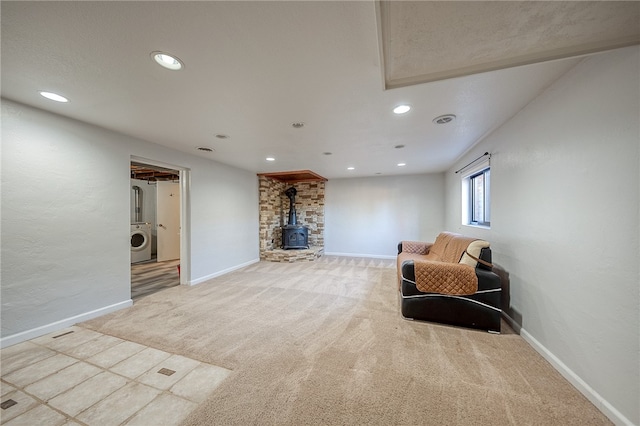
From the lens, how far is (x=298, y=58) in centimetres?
133

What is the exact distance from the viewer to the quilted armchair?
2.10 meters

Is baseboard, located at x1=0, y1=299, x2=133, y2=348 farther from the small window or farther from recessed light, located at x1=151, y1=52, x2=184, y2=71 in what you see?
the small window

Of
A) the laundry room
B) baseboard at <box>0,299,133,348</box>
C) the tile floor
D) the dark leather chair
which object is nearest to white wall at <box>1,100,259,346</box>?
baseboard at <box>0,299,133,348</box>

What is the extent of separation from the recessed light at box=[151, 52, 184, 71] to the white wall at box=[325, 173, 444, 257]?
4893 millimetres

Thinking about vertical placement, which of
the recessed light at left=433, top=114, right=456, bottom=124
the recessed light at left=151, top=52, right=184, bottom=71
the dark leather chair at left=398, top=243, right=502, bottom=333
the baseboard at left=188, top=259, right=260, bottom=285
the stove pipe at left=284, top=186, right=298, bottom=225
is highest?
the recessed light at left=433, top=114, right=456, bottom=124

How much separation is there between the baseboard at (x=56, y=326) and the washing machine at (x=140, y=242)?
3135 millimetres

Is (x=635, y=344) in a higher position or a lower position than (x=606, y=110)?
lower

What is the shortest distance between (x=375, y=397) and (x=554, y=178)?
2.08m

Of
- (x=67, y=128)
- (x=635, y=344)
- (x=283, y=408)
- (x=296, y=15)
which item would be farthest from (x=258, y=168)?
(x=635, y=344)

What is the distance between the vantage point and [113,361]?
1714mm

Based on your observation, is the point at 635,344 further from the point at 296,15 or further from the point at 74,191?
the point at 74,191

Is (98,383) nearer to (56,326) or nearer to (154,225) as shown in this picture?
(56,326)

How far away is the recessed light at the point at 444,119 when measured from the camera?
2.18 meters

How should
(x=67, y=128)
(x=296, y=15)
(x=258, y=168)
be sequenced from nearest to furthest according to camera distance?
(x=296, y=15), (x=67, y=128), (x=258, y=168)
